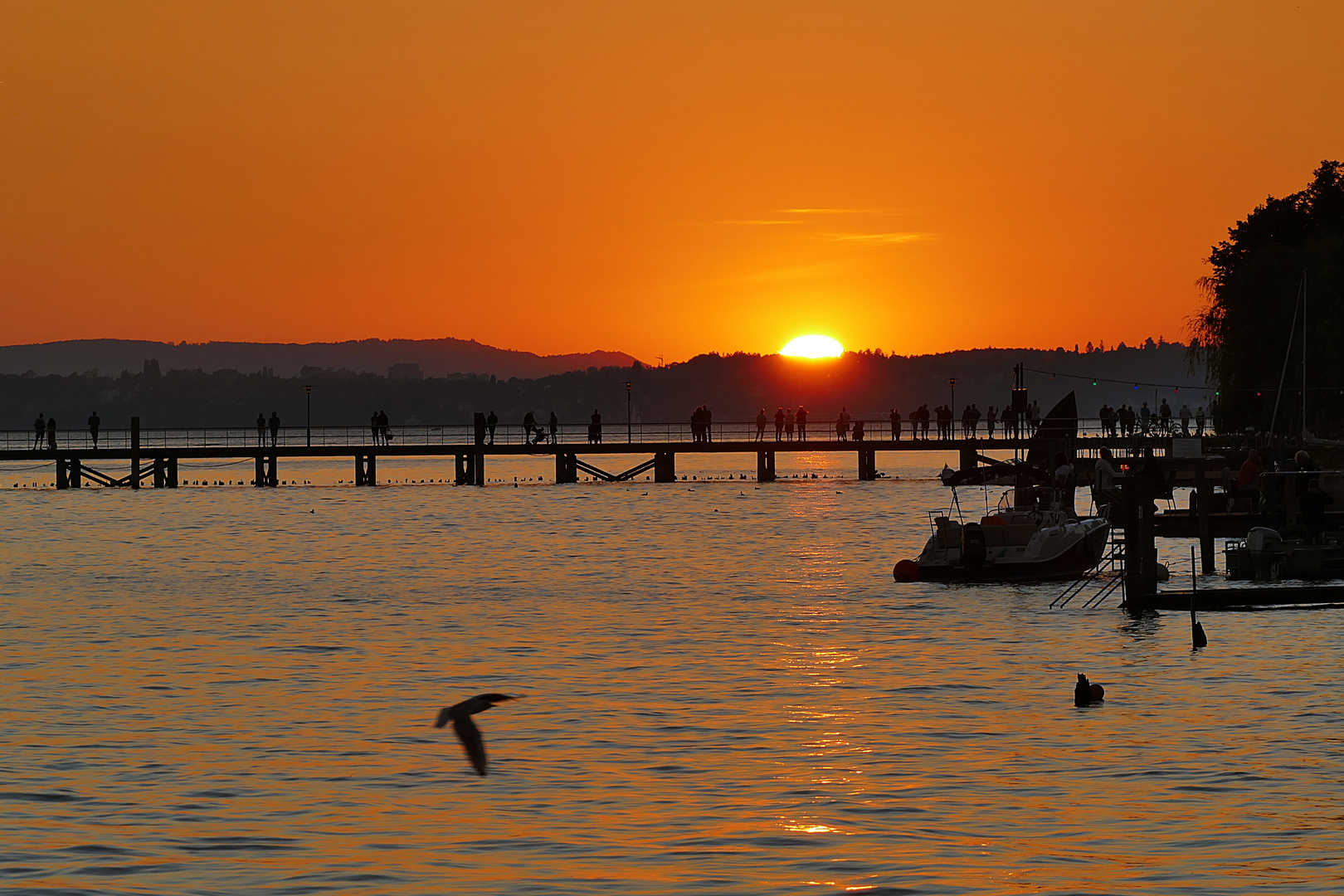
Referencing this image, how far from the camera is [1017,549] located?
40688 millimetres

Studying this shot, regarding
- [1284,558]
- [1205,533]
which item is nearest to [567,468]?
[1205,533]

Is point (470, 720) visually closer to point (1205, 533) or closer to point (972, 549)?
point (972, 549)

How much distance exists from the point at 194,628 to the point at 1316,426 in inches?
1920

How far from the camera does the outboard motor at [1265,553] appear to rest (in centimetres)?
3728

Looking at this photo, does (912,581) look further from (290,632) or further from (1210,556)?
(290,632)

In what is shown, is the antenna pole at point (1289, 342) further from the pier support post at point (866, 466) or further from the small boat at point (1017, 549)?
the pier support post at point (866, 466)

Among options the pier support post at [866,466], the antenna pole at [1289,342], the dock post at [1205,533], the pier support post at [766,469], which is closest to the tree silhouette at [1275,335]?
the antenna pole at [1289,342]

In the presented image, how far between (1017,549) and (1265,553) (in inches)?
236

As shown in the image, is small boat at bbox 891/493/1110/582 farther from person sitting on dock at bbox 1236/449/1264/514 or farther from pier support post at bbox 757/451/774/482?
pier support post at bbox 757/451/774/482

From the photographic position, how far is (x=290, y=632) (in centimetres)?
3341

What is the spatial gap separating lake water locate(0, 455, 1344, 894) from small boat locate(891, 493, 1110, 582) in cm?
122

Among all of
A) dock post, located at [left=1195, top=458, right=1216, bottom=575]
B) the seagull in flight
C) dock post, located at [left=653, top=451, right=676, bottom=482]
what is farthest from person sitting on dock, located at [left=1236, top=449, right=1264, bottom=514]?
dock post, located at [left=653, top=451, right=676, bottom=482]

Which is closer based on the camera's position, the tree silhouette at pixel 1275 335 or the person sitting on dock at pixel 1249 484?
the person sitting on dock at pixel 1249 484

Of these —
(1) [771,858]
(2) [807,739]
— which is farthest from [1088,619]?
(1) [771,858]
